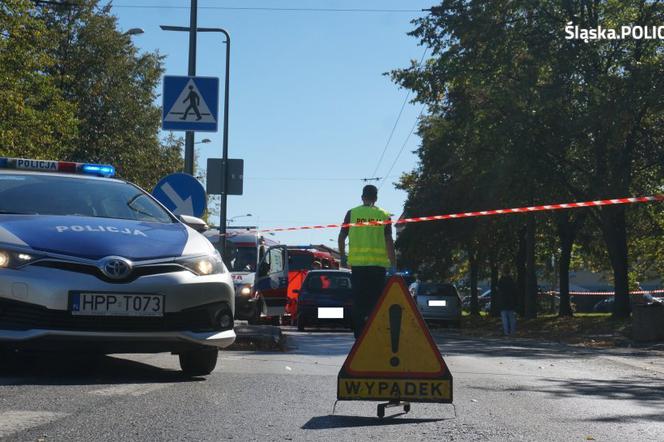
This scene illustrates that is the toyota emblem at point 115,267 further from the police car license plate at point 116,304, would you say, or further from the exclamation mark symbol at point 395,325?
the exclamation mark symbol at point 395,325

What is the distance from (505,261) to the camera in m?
52.9

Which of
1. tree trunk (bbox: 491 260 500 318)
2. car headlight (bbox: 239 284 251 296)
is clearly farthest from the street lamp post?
tree trunk (bbox: 491 260 500 318)

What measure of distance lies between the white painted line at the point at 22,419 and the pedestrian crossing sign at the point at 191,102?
10571mm

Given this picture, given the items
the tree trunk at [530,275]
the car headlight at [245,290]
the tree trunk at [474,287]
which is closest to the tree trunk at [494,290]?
the tree trunk at [474,287]

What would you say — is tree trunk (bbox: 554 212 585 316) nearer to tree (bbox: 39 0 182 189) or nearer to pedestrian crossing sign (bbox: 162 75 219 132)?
tree (bbox: 39 0 182 189)

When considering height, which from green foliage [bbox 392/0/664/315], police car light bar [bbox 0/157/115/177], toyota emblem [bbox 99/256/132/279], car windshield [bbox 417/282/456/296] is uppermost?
green foliage [bbox 392/0/664/315]

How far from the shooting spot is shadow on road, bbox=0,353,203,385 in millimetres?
8305

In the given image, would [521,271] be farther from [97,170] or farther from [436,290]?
[97,170]

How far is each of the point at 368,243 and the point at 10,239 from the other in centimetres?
436

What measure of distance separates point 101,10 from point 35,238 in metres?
48.2

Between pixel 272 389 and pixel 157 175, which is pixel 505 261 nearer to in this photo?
pixel 157 175

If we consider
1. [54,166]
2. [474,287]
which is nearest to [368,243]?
[54,166]

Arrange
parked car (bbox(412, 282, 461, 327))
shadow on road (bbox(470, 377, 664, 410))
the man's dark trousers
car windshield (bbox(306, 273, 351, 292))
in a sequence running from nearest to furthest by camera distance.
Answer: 1. shadow on road (bbox(470, 377, 664, 410))
2. the man's dark trousers
3. car windshield (bbox(306, 273, 351, 292))
4. parked car (bbox(412, 282, 461, 327))

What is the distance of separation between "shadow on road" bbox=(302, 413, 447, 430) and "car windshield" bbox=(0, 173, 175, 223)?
3017mm
